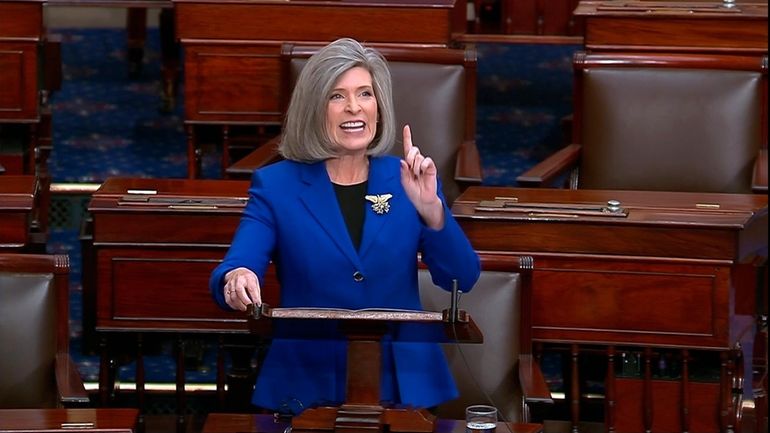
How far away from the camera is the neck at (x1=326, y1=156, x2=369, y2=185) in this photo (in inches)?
66.1

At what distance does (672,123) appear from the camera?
2.55 meters

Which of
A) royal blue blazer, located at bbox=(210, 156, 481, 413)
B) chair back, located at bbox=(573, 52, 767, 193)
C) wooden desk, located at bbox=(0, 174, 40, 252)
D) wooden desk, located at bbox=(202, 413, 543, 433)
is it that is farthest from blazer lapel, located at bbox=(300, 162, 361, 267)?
chair back, located at bbox=(573, 52, 767, 193)

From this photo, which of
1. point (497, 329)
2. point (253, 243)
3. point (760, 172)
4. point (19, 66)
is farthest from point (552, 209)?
point (19, 66)

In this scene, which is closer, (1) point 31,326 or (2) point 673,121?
(1) point 31,326

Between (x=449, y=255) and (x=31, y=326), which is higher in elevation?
(x=449, y=255)

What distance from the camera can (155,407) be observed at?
239 centimetres

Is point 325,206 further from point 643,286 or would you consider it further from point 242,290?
point 643,286

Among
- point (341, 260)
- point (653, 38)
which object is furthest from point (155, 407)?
point (653, 38)

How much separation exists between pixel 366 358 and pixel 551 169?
1.14 metres

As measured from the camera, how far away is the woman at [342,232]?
5.29 feet

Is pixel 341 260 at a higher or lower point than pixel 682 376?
higher

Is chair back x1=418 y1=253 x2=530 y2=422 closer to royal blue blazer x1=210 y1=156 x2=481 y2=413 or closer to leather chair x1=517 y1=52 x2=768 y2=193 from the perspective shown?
royal blue blazer x1=210 y1=156 x2=481 y2=413

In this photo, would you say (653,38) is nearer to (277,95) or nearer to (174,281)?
(277,95)

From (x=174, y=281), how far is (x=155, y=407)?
29 centimetres
